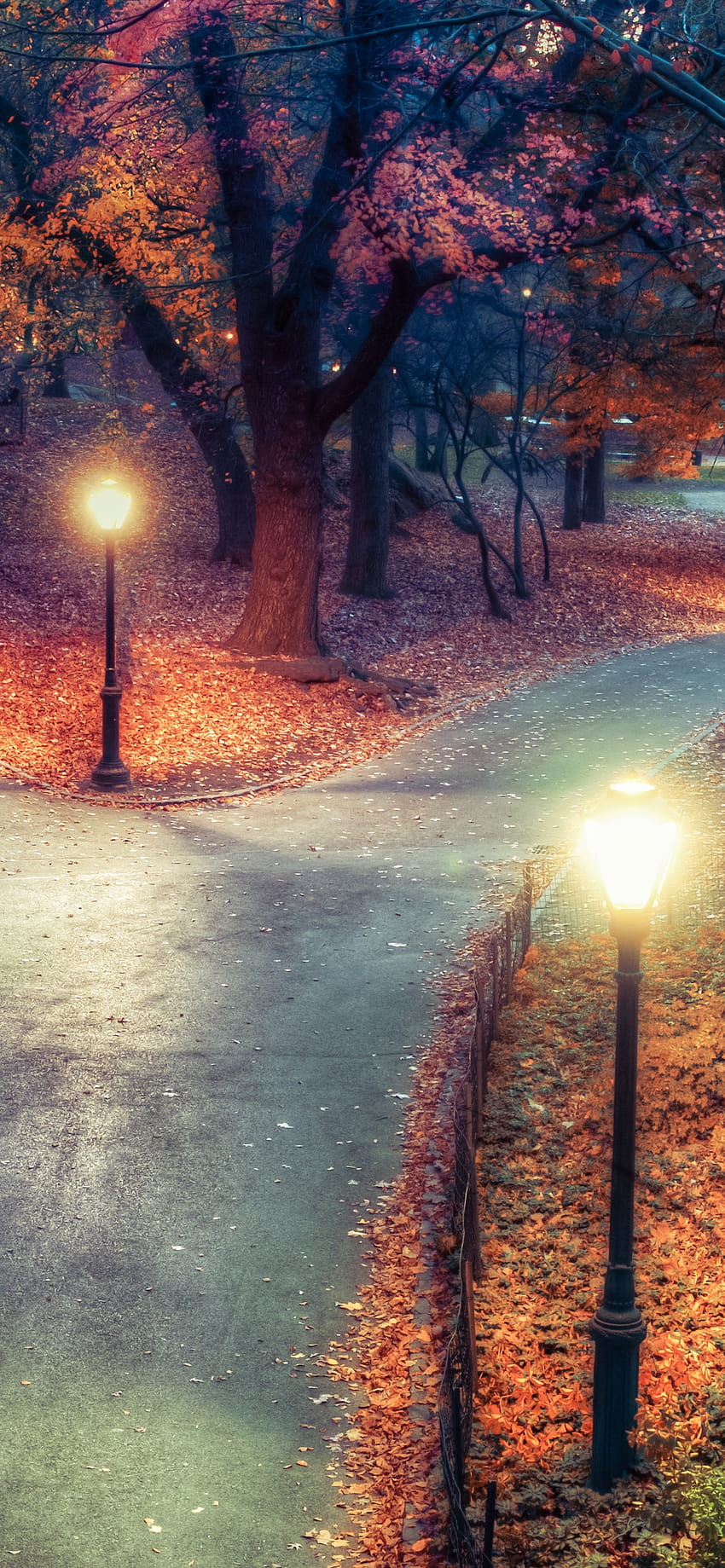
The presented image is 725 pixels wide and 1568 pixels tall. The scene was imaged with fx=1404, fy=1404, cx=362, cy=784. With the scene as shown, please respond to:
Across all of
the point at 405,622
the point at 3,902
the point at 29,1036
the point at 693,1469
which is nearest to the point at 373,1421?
the point at 693,1469

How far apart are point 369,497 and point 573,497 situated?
38.0 feet

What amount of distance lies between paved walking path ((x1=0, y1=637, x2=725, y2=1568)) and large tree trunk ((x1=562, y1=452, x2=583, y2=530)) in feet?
67.5

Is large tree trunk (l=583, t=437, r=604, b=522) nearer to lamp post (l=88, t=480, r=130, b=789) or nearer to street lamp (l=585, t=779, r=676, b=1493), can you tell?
lamp post (l=88, t=480, r=130, b=789)

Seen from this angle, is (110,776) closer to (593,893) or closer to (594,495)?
(593,893)

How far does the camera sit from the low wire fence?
3.98 metres

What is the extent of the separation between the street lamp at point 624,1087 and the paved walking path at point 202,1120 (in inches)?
36.6

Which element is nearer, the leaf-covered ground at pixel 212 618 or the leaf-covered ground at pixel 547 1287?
the leaf-covered ground at pixel 547 1287

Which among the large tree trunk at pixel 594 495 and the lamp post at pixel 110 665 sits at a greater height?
the large tree trunk at pixel 594 495

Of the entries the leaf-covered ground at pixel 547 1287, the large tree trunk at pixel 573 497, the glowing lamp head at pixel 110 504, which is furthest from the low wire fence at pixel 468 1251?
the large tree trunk at pixel 573 497

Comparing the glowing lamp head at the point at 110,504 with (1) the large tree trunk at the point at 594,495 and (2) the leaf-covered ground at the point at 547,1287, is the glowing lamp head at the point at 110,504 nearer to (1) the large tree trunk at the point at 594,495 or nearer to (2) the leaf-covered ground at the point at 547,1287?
(2) the leaf-covered ground at the point at 547,1287

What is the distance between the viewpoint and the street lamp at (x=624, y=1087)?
465cm

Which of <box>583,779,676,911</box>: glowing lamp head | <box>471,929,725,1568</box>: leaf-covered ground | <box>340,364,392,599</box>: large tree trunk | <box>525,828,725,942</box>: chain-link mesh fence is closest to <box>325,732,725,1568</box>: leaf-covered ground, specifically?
<box>471,929,725,1568</box>: leaf-covered ground

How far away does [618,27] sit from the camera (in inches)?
528

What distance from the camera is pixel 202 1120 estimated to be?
23.9ft
